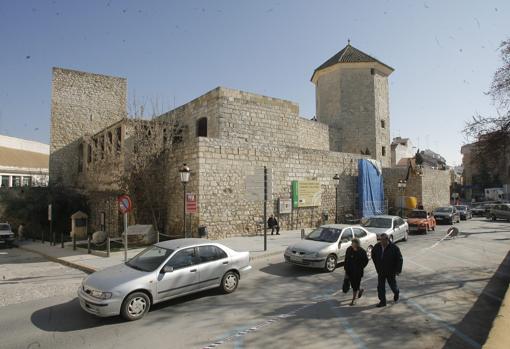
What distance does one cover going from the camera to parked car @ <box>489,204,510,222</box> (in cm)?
2940

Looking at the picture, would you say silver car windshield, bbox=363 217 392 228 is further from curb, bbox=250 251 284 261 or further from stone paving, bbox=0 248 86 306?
stone paving, bbox=0 248 86 306

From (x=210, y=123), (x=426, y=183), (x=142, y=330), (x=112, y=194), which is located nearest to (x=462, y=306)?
(x=142, y=330)

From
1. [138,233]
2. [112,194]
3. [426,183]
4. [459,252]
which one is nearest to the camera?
[459,252]

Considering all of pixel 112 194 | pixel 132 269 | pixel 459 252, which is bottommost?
pixel 459 252

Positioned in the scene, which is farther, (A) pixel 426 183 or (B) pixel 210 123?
(A) pixel 426 183

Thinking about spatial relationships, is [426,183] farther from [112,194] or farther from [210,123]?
[112,194]

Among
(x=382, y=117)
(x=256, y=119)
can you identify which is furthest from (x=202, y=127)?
(x=382, y=117)

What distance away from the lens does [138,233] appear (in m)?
15.6

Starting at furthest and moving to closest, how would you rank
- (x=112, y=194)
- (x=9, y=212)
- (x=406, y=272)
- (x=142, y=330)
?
(x=9, y=212) < (x=112, y=194) < (x=406, y=272) < (x=142, y=330)

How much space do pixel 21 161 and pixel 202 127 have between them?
5036 centimetres

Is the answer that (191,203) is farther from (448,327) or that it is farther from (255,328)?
(448,327)

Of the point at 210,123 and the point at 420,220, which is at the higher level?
the point at 210,123

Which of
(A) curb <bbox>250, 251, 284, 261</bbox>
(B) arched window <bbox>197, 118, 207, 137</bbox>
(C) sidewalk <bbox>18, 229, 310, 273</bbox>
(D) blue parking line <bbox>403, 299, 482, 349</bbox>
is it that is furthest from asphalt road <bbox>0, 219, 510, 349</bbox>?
(B) arched window <bbox>197, 118, 207, 137</bbox>

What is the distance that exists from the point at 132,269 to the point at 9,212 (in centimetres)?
2643
